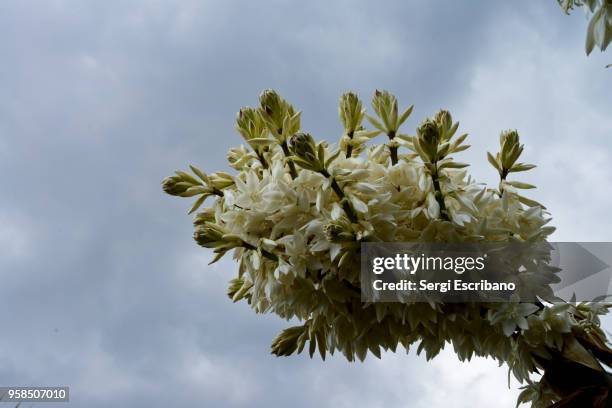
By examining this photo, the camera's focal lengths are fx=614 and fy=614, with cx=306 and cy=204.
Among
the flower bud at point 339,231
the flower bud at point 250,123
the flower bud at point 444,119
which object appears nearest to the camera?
the flower bud at point 339,231

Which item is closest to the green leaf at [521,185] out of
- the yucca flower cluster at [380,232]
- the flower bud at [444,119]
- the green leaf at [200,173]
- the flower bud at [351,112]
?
the yucca flower cluster at [380,232]

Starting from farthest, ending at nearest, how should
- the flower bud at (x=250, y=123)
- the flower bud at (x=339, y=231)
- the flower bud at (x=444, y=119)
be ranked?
the flower bud at (x=250, y=123)
the flower bud at (x=444, y=119)
the flower bud at (x=339, y=231)

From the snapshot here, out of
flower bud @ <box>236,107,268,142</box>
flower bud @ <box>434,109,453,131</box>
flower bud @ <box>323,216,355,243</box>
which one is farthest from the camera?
flower bud @ <box>236,107,268,142</box>

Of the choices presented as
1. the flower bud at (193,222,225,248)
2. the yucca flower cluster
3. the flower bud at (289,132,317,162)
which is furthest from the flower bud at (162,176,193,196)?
the flower bud at (289,132,317,162)

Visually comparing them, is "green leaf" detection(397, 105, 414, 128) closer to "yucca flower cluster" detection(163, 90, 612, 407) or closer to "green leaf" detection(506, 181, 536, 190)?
"yucca flower cluster" detection(163, 90, 612, 407)

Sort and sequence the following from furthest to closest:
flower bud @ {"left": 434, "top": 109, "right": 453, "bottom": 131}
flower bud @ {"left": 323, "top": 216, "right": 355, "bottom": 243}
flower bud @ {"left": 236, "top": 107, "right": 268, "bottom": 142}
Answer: flower bud @ {"left": 236, "top": 107, "right": 268, "bottom": 142}
flower bud @ {"left": 434, "top": 109, "right": 453, "bottom": 131}
flower bud @ {"left": 323, "top": 216, "right": 355, "bottom": 243}

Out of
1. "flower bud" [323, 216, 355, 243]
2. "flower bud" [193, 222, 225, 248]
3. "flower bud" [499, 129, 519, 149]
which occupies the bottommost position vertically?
"flower bud" [323, 216, 355, 243]

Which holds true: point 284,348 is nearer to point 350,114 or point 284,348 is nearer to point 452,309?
point 452,309

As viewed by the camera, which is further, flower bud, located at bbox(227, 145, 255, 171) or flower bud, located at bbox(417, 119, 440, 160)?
flower bud, located at bbox(227, 145, 255, 171)

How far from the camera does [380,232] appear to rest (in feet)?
2.90

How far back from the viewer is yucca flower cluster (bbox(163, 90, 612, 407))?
881 millimetres

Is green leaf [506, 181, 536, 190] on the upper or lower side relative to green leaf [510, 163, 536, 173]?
lower

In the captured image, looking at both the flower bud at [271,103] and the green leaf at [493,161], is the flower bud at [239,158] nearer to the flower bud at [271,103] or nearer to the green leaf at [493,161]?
the flower bud at [271,103]

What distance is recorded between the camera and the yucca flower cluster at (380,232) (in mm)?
881
